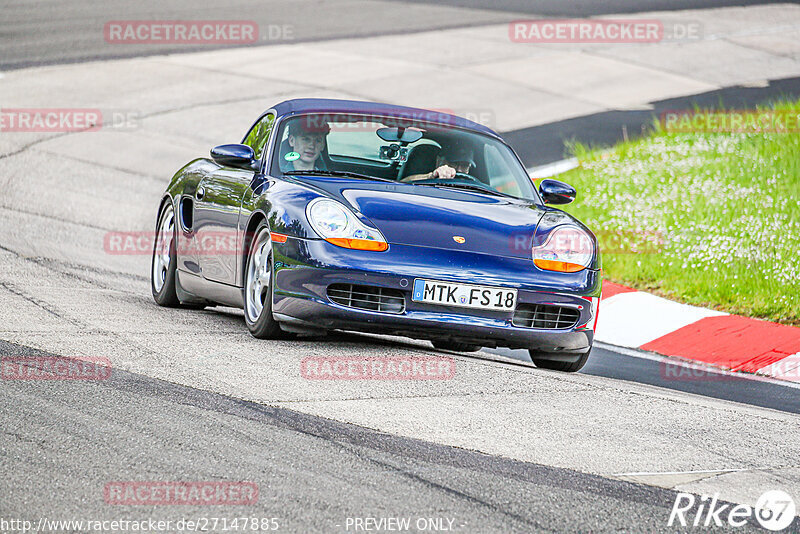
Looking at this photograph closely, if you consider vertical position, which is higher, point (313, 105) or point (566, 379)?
point (313, 105)

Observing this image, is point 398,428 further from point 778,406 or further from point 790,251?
point 790,251

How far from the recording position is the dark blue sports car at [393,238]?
6.27m

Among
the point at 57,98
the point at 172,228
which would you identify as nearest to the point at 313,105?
the point at 172,228

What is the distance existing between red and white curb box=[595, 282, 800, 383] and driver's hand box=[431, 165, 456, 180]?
7.05 feet

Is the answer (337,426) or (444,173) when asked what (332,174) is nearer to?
(444,173)

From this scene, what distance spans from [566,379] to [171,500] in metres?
3.05

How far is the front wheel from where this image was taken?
21.5 feet

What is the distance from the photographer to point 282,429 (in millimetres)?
4777

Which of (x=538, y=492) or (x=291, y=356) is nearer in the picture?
(x=538, y=492)

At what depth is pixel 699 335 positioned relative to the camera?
28.7 feet

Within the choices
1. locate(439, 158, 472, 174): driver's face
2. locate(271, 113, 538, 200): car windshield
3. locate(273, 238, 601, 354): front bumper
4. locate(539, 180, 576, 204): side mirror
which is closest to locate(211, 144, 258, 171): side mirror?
locate(271, 113, 538, 200): car windshield

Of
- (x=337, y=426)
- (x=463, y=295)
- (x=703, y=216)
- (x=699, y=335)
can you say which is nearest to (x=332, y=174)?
(x=463, y=295)

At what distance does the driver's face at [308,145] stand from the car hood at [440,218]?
48cm

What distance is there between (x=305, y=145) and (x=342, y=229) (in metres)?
1.21
